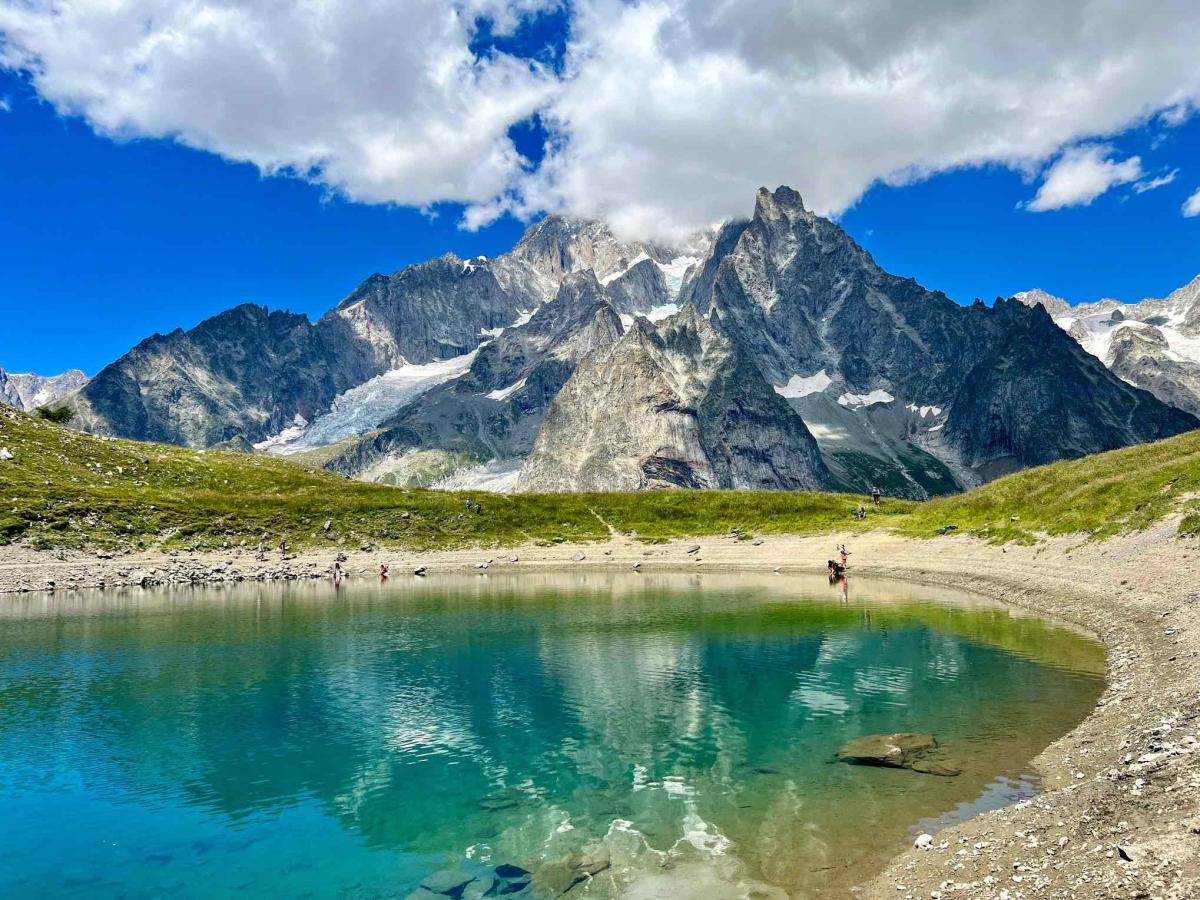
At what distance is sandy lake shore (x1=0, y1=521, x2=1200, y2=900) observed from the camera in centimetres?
1540

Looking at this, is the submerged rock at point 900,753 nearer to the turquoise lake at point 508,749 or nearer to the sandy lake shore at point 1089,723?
the turquoise lake at point 508,749

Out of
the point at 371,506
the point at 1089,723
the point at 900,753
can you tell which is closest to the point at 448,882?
the point at 900,753

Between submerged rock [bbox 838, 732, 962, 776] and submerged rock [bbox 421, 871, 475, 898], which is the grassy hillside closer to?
submerged rock [bbox 838, 732, 962, 776]

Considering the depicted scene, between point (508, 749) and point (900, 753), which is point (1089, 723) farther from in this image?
point (508, 749)

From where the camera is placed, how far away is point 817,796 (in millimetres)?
23328

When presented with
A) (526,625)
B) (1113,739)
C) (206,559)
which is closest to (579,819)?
(1113,739)

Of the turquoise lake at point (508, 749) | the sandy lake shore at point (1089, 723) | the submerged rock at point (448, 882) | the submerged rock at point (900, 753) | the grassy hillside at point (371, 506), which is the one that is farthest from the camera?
the grassy hillside at point (371, 506)

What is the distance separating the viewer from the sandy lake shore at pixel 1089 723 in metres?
15.4

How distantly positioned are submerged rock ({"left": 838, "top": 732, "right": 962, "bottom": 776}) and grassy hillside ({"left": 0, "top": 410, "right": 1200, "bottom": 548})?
47.7 m

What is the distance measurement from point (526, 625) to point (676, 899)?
40.1 meters

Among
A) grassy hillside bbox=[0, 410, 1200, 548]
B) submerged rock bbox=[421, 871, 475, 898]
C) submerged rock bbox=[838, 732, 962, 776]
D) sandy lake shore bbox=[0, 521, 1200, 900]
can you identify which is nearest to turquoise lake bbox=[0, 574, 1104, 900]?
submerged rock bbox=[421, 871, 475, 898]

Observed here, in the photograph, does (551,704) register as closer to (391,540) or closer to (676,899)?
(676,899)

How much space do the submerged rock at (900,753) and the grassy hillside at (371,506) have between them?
47.7 meters

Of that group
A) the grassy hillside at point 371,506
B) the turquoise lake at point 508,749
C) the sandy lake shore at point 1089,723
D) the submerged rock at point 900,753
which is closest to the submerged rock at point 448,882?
the turquoise lake at point 508,749
